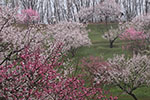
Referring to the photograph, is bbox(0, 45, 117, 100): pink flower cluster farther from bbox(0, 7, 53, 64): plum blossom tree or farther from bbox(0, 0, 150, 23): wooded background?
bbox(0, 0, 150, 23): wooded background

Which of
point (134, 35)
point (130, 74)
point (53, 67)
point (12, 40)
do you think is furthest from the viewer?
point (134, 35)

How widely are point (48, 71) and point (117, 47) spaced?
103ft

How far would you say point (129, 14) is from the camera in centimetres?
6575

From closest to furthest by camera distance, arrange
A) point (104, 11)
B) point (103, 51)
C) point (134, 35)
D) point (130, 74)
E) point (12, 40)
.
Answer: point (12, 40), point (130, 74), point (134, 35), point (103, 51), point (104, 11)

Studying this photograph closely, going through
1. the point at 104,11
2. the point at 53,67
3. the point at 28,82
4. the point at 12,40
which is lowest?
the point at 28,82

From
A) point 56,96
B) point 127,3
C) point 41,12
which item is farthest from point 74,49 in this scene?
point 127,3

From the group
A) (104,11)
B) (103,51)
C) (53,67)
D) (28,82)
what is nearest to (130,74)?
(53,67)

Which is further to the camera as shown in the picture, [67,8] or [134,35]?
[67,8]

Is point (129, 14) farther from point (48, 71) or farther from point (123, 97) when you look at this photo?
point (48, 71)

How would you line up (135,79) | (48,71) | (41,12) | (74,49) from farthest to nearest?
(41,12) → (74,49) → (135,79) → (48,71)

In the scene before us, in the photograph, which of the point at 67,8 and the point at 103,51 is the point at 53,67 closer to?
the point at 103,51

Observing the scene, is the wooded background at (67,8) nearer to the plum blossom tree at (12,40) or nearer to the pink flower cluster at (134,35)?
the pink flower cluster at (134,35)

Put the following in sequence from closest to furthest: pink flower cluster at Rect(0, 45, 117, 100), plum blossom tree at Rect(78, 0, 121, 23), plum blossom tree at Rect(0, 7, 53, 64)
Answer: pink flower cluster at Rect(0, 45, 117, 100) → plum blossom tree at Rect(0, 7, 53, 64) → plum blossom tree at Rect(78, 0, 121, 23)

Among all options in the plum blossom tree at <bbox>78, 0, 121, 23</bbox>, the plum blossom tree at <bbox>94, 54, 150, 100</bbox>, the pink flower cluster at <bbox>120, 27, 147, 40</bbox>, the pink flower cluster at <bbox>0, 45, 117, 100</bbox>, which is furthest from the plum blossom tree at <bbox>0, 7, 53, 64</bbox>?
the plum blossom tree at <bbox>78, 0, 121, 23</bbox>
